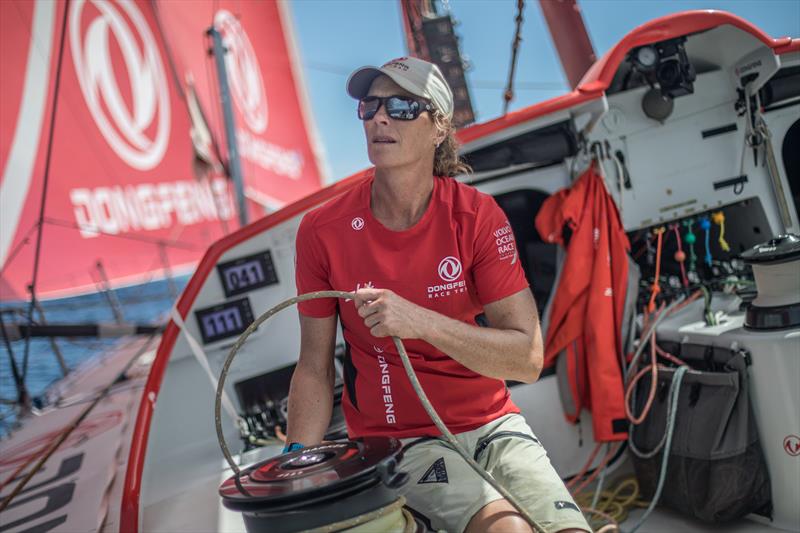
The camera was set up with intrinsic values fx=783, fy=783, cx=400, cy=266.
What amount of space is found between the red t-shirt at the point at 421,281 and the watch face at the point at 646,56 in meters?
1.77

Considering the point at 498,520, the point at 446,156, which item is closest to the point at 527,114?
the point at 446,156

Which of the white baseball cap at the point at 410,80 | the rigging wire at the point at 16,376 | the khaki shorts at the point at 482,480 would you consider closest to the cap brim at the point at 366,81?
the white baseball cap at the point at 410,80

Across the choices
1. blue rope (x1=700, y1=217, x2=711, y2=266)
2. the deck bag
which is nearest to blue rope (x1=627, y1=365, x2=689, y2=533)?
the deck bag

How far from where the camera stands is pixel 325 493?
1273 millimetres

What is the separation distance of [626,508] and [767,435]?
26.6 inches

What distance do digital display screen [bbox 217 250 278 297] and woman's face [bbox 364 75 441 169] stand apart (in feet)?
5.01

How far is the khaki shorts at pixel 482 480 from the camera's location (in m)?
1.66

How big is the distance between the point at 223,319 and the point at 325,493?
211 centimetres

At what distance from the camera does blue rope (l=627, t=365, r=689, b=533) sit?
2834 mm

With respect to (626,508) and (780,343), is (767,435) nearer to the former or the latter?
(780,343)

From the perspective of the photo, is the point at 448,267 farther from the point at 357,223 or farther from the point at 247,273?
the point at 247,273

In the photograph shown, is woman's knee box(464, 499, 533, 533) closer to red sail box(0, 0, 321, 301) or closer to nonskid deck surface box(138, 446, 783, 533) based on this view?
nonskid deck surface box(138, 446, 783, 533)

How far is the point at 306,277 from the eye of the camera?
6.38 feet

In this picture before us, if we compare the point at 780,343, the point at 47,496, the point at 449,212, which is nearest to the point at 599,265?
the point at 780,343
